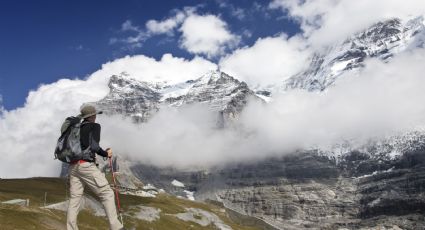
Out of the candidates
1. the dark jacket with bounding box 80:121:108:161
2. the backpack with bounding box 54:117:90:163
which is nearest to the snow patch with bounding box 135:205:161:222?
the backpack with bounding box 54:117:90:163

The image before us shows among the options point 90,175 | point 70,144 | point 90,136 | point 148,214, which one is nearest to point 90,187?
point 90,175

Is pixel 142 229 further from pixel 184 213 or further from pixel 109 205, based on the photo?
pixel 109 205

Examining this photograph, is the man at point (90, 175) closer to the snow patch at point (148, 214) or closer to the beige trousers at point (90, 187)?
the beige trousers at point (90, 187)

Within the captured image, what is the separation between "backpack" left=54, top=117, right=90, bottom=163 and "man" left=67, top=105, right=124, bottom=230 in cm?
15

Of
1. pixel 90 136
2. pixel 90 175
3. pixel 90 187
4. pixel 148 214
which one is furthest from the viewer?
pixel 148 214

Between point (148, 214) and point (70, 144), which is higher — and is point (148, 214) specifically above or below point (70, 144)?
below

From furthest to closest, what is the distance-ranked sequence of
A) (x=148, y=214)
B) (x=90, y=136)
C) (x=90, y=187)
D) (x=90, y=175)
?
(x=148, y=214), (x=90, y=187), (x=90, y=136), (x=90, y=175)

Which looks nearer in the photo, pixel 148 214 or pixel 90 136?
pixel 90 136

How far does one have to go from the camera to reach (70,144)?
21672 mm

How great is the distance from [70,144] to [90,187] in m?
1.79

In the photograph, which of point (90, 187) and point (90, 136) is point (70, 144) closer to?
point (90, 136)

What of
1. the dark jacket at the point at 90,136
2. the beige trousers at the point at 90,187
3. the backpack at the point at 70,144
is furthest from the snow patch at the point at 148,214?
the dark jacket at the point at 90,136

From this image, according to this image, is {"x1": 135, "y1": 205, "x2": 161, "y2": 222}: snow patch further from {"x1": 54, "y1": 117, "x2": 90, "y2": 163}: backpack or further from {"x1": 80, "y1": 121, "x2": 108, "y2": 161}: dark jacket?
{"x1": 80, "y1": 121, "x2": 108, "y2": 161}: dark jacket

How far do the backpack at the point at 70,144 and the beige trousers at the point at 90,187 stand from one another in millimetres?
387
